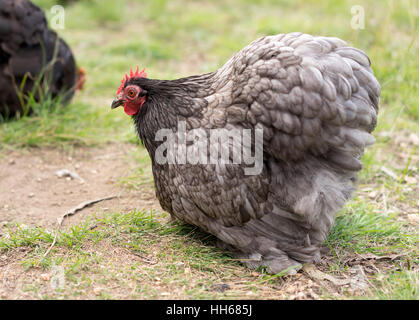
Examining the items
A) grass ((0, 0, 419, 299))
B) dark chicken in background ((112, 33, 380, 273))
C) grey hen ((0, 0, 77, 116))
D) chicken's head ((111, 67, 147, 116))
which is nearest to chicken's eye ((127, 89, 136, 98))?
chicken's head ((111, 67, 147, 116))

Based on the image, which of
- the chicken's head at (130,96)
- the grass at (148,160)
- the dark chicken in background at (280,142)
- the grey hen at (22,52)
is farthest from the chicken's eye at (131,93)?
the grey hen at (22,52)

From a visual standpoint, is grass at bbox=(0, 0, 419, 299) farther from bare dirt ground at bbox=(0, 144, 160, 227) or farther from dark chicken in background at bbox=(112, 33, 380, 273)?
dark chicken in background at bbox=(112, 33, 380, 273)

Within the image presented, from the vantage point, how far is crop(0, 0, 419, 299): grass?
2.99 meters

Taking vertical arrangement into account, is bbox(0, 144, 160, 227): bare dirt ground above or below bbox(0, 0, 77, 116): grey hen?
below

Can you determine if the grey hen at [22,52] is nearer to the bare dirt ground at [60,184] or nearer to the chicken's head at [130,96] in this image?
the bare dirt ground at [60,184]

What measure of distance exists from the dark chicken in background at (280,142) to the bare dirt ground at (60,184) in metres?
0.86

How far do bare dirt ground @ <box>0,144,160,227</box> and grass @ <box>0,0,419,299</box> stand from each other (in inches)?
5.7

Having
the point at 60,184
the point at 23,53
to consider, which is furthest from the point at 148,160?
the point at 23,53

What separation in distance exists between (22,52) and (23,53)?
0.6 inches

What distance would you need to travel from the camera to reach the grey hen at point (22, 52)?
4855 mm

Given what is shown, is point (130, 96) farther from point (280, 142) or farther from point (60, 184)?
point (60, 184)
